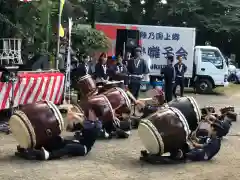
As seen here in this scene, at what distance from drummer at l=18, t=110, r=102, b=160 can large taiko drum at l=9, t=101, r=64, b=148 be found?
0.12 m

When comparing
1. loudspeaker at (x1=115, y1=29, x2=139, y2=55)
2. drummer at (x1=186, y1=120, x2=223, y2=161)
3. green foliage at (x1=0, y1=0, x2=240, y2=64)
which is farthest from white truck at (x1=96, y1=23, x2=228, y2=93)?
drummer at (x1=186, y1=120, x2=223, y2=161)

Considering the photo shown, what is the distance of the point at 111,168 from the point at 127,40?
599 inches

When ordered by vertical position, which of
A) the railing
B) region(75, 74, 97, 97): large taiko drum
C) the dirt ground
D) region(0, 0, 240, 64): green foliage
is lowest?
the dirt ground

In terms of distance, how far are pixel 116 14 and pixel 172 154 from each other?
2812cm

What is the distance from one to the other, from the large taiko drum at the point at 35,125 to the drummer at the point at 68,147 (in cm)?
12

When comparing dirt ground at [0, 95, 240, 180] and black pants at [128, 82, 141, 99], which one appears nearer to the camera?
dirt ground at [0, 95, 240, 180]

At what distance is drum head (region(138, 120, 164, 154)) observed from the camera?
7898 millimetres

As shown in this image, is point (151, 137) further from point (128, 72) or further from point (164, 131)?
point (128, 72)

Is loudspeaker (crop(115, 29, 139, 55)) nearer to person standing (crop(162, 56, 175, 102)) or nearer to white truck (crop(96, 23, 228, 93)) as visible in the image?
white truck (crop(96, 23, 228, 93))

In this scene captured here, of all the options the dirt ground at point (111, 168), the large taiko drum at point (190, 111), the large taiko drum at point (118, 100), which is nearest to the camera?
the dirt ground at point (111, 168)

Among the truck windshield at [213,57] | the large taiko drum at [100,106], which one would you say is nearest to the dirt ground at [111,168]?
the large taiko drum at [100,106]

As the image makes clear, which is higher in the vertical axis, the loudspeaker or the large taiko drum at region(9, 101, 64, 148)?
the loudspeaker

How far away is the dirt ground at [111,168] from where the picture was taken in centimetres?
730

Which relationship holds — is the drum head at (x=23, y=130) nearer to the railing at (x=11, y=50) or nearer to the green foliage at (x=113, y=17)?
the railing at (x=11, y=50)
